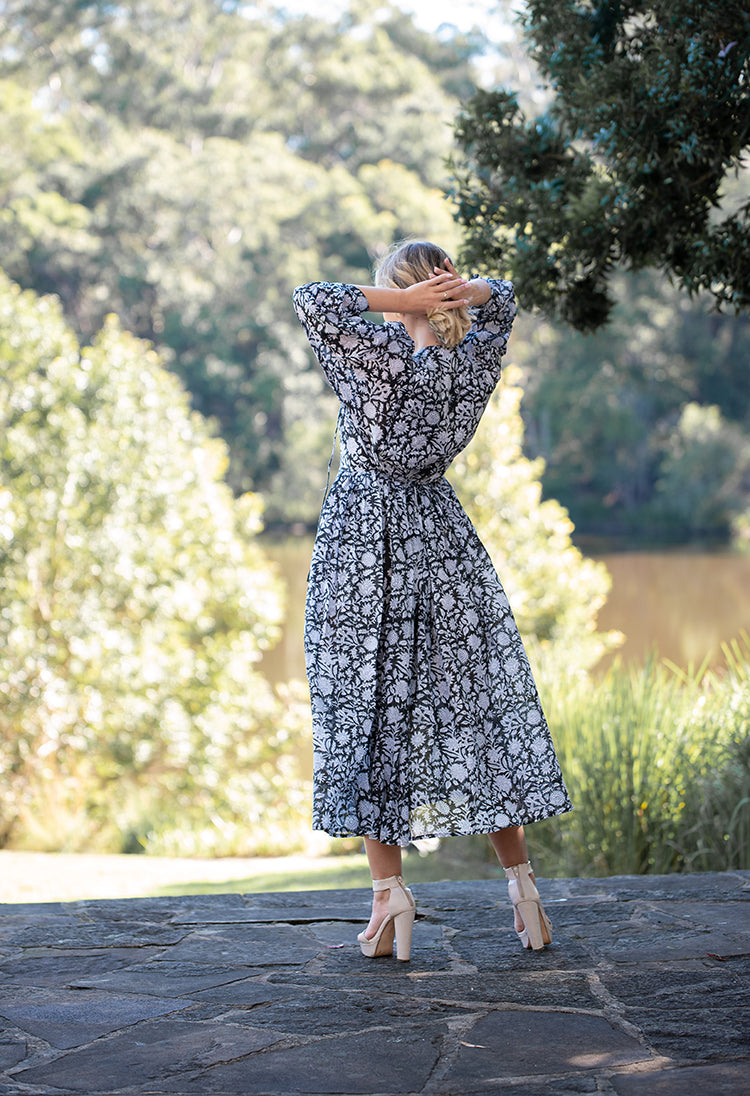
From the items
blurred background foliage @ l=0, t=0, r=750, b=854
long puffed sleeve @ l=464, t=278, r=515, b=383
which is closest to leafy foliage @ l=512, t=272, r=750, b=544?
blurred background foliage @ l=0, t=0, r=750, b=854

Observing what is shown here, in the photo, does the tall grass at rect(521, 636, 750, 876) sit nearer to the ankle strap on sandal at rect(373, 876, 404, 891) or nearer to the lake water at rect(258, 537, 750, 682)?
the ankle strap on sandal at rect(373, 876, 404, 891)

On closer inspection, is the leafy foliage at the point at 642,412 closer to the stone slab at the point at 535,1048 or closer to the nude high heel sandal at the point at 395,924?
the nude high heel sandal at the point at 395,924

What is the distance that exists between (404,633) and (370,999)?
800 millimetres

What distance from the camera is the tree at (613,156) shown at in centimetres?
378

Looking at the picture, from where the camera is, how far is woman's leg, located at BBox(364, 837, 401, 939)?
108 inches

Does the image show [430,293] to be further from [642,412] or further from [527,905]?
[642,412]

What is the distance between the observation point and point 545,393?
35.4m

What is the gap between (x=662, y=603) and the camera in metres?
24.3

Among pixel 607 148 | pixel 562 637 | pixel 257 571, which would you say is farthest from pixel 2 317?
pixel 607 148

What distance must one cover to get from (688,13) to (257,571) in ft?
24.4

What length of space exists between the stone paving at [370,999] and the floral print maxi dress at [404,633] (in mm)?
353

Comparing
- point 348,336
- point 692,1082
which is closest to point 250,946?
point 692,1082

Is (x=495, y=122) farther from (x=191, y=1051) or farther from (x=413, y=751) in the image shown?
(x=191, y=1051)

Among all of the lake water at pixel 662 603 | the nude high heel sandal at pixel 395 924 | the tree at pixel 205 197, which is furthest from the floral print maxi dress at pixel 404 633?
the tree at pixel 205 197
